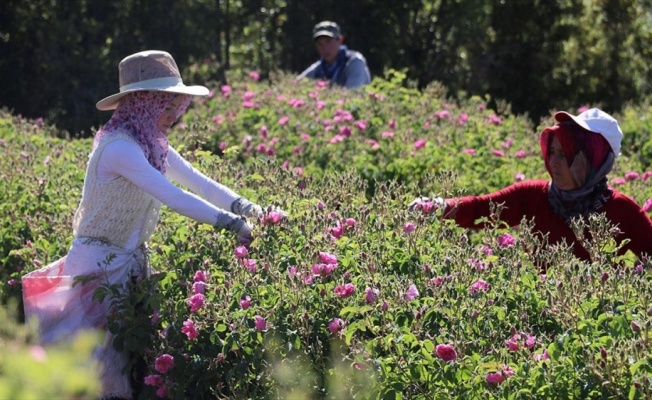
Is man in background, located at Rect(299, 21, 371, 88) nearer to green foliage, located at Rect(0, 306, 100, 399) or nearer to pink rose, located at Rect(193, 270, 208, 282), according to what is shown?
pink rose, located at Rect(193, 270, 208, 282)

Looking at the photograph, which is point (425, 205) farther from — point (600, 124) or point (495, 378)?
point (495, 378)

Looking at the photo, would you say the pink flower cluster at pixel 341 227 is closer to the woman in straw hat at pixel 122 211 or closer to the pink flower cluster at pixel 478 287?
the woman in straw hat at pixel 122 211

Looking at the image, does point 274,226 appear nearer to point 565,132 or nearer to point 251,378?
point 251,378

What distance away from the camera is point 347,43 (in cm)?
1360

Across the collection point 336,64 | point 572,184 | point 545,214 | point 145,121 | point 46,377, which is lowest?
point 336,64

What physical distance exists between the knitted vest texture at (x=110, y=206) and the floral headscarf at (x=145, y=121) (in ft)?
0.19

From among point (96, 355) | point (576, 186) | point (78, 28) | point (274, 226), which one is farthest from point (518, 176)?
point (78, 28)

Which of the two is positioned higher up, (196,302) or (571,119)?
(571,119)

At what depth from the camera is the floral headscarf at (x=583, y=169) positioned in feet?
15.0

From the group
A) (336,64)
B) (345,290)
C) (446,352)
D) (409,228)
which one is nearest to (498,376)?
(446,352)

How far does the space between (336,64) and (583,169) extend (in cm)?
585

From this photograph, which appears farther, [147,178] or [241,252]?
[147,178]

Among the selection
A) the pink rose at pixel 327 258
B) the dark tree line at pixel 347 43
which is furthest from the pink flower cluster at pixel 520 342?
the dark tree line at pixel 347 43

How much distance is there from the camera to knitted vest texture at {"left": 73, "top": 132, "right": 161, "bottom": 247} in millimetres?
4098
